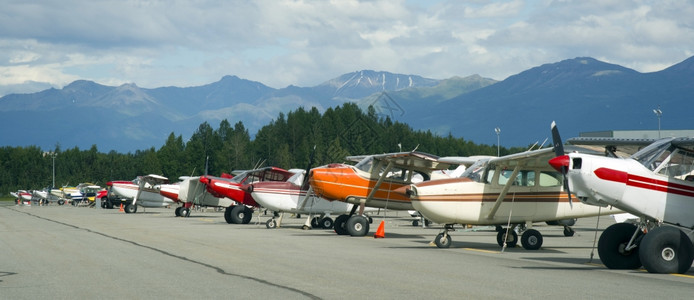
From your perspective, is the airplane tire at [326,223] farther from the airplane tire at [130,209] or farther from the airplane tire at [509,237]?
the airplane tire at [130,209]

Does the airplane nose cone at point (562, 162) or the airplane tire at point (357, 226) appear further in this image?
the airplane tire at point (357, 226)

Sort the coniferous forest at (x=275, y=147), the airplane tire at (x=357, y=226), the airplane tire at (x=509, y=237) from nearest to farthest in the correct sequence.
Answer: the airplane tire at (x=509, y=237)
the airplane tire at (x=357, y=226)
the coniferous forest at (x=275, y=147)

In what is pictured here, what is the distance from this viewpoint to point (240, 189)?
33562mm

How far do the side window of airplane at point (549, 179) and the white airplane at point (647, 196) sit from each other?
5691 mm

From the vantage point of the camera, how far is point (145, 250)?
1689 centimetres

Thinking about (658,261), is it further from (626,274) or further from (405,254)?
(405,254)

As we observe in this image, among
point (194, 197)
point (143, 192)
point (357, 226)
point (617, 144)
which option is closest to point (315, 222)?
point (357, 226)

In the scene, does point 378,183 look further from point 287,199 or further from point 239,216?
point 239,216

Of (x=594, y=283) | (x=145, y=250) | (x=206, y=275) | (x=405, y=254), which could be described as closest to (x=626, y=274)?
(x=594, y=283)

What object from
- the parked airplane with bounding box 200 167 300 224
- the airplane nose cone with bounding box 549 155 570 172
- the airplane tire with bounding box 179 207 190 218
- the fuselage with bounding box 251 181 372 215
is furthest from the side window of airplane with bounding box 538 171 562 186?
the airplane tire with bounding box 179 207 190 218

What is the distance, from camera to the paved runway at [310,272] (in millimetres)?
9789

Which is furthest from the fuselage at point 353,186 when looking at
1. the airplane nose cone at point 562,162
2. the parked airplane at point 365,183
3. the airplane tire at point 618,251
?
the airplane nose cone at point 562,162

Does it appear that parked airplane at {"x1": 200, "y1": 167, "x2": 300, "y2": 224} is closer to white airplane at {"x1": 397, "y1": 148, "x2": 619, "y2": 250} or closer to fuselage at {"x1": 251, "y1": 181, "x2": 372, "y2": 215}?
fuselage at {"x1": 251, "y1": 181, "x2": 372, "y2": 215}

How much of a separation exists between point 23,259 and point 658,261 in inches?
432
